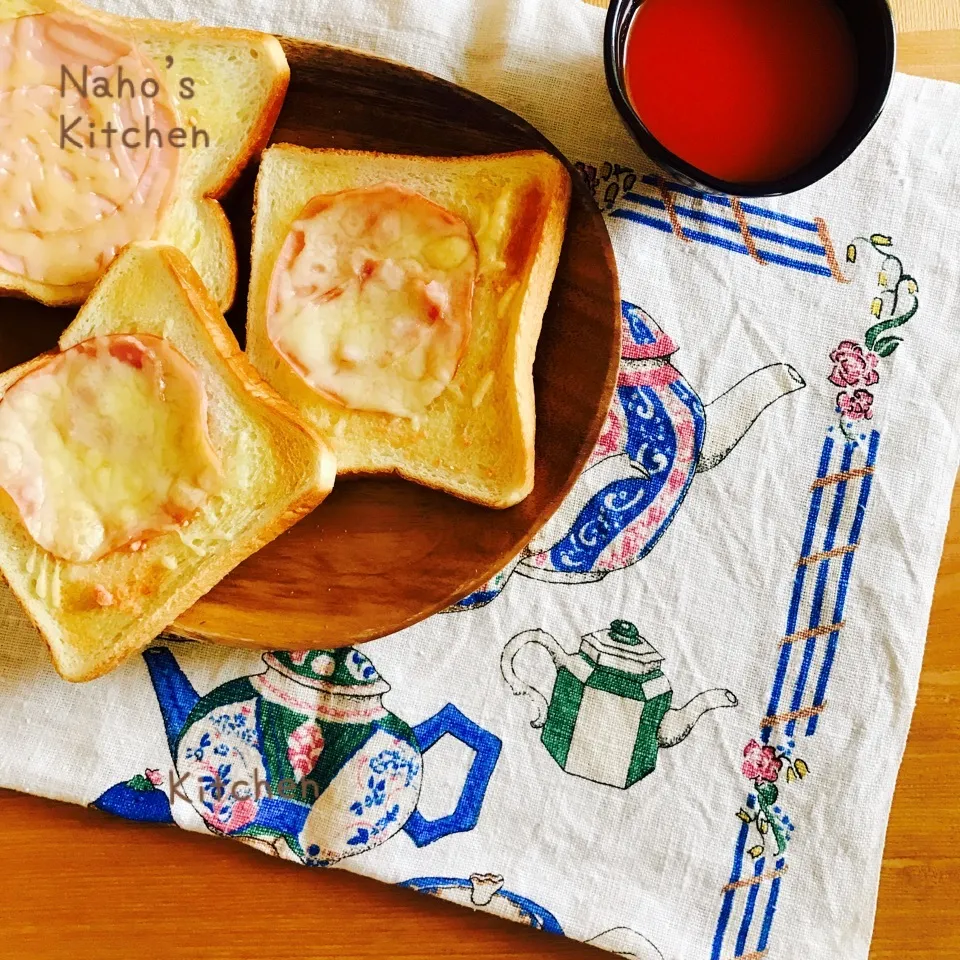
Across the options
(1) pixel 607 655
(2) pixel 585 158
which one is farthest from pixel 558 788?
(2) pixel 585 158

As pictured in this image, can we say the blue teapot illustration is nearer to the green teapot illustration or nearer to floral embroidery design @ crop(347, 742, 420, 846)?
floral embroidery design @ crop(347, 742, 420, 846)

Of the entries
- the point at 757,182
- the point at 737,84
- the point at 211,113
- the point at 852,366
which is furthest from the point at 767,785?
the point at 211,113

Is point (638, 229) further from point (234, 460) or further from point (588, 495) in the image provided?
point (234, 460)

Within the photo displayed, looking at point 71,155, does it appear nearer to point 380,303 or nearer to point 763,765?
point 380,303

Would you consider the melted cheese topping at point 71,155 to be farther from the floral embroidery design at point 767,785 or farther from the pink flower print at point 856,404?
the floral embroidery design at point 767,785

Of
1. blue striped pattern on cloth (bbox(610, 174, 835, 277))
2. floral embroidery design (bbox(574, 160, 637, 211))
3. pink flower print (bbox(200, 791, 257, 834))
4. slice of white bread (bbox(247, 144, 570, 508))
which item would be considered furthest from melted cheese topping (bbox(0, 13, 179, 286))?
pink flower print (bbox(200, 791, 257, 834))
